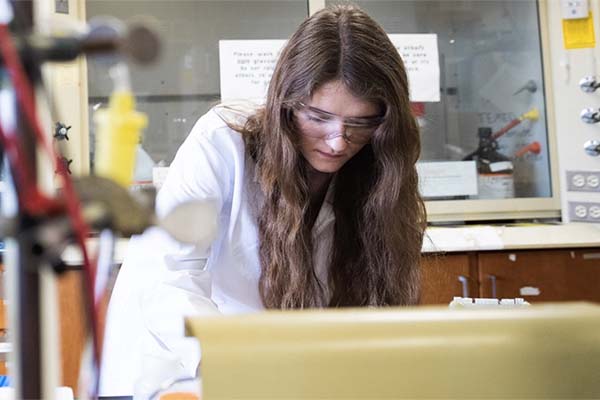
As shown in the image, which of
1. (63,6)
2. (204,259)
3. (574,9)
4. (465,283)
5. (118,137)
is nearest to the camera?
(118,137)

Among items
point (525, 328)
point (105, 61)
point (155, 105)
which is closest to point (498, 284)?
point (155, 105)

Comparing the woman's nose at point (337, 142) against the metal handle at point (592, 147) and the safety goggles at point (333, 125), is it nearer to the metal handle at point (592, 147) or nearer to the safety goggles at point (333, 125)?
the safety goggles at point (333, 125)

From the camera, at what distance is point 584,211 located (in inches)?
100

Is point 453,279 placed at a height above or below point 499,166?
below

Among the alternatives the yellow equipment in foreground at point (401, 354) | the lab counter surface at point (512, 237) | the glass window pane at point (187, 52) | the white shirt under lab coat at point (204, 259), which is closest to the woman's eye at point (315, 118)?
the white shirt under lab coat at point (204, 259)

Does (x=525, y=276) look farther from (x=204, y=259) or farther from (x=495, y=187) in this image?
(x=204, y=259)

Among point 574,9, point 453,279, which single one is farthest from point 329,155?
point 574,9

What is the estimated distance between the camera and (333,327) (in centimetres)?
41

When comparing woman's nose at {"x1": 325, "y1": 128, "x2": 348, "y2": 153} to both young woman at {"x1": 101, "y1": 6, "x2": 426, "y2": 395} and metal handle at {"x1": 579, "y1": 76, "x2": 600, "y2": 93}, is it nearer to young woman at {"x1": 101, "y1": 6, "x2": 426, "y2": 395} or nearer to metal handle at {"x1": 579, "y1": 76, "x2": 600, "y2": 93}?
young woman at {"x1": 101, "y1": 6, "x2": 426, "y2": 395}

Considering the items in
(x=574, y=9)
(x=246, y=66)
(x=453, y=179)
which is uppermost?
(x=574, y=9)

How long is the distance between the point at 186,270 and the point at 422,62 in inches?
71.1

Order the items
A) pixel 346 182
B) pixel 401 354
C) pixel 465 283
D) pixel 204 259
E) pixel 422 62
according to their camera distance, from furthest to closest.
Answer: pixel 422 62
pixel 465 283
pixel 346 182
pixel 204 259
pixel 401 354

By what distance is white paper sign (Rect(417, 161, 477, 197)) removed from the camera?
2699 millimetres

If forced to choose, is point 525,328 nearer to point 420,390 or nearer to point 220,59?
point 420,390
